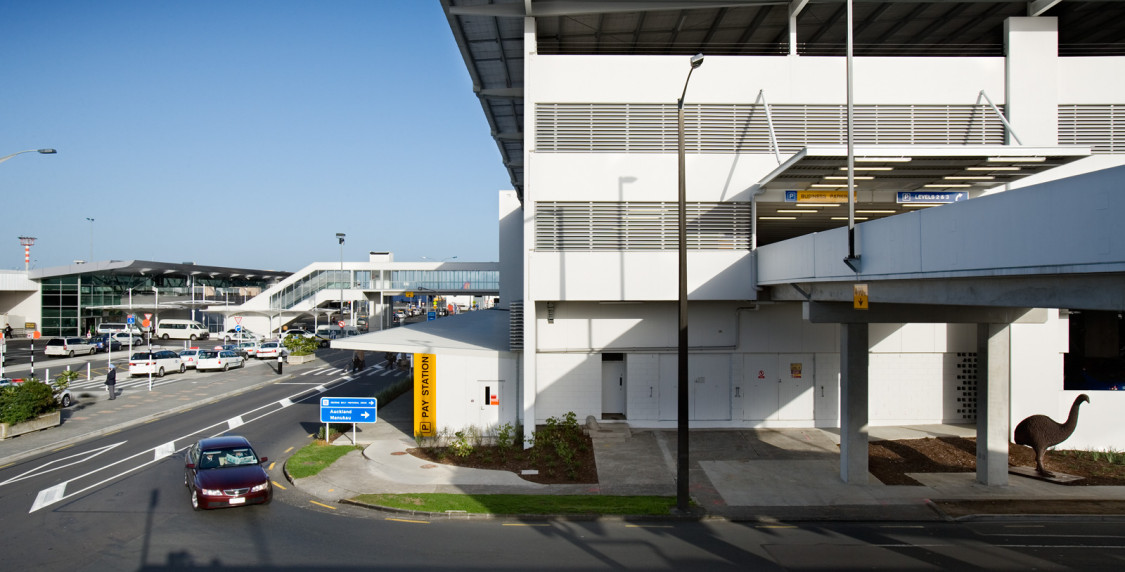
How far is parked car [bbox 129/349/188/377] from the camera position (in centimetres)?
3664

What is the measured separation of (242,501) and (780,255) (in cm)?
1433

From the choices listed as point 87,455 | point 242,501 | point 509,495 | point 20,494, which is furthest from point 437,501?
point 87,455

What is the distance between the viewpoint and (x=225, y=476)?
44.9ft

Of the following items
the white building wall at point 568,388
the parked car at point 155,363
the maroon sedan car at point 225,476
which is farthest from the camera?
the parked car at point 155,363

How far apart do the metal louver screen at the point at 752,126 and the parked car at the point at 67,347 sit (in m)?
44.8

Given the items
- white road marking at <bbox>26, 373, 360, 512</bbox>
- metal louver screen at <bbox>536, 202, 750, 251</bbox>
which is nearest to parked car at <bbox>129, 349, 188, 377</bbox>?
white road marking at <bbox>26, 373, 360, 512</bbox>

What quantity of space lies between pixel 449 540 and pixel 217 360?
35.5 metres

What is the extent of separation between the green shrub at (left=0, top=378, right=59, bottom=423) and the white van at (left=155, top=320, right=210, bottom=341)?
42.4m

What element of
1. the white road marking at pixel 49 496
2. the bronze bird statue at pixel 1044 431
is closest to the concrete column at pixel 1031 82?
the bronze bird statue at pixel 1044 431

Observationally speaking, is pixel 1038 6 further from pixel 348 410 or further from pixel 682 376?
pixel 348 410

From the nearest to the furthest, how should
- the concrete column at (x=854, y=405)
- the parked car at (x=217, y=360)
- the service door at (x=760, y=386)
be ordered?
the concrete column at (x=854, y=405) < the service door at (x=760, y=386) < the parked car at (x=217, y=360)

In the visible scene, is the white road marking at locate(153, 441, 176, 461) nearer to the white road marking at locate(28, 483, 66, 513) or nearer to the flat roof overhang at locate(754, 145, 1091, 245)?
the white road marking at locate(28, 483, 66, 513)

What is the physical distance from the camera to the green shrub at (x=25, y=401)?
20891 mm

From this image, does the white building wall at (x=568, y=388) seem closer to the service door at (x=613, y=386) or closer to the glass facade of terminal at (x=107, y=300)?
the service door at (x=613, y=386)
